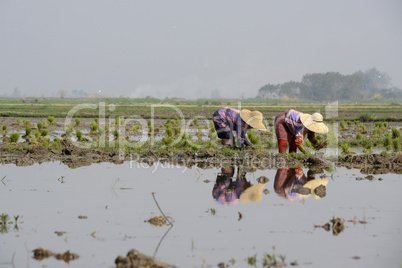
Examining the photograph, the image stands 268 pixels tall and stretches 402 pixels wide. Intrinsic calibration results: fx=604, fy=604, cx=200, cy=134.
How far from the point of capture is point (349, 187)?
1073cm

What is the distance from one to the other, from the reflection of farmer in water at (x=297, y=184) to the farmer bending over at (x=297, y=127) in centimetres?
100

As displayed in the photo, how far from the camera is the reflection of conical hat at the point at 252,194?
941 cm

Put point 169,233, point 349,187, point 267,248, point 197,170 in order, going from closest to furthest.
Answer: point 267,248, point 169,233, point 349,187, point 197,170

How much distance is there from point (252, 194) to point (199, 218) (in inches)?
77.8

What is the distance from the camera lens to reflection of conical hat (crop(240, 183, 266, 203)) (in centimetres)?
941

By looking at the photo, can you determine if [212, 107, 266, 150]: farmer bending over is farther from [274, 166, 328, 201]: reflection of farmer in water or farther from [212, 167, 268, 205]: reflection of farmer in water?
[212, 167, 268, 205]: reflection of farmer in water

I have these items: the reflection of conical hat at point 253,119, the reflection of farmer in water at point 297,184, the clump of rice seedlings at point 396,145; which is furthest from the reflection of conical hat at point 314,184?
the clump of rice seedlings at point 396,145

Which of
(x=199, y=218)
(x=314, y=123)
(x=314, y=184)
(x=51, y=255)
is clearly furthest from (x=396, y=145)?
(x=51, y=255)

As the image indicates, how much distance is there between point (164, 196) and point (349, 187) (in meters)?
3.37

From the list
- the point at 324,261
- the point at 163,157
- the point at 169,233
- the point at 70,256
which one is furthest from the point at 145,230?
the point at 163,157

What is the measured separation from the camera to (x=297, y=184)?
10.9 meters

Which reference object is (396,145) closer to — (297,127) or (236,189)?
(297,127)

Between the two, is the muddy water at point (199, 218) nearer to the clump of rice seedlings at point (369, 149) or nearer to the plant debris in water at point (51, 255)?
the plant debris in water at point (51, 255)

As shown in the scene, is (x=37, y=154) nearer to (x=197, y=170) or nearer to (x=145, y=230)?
(x=197, y=170)
